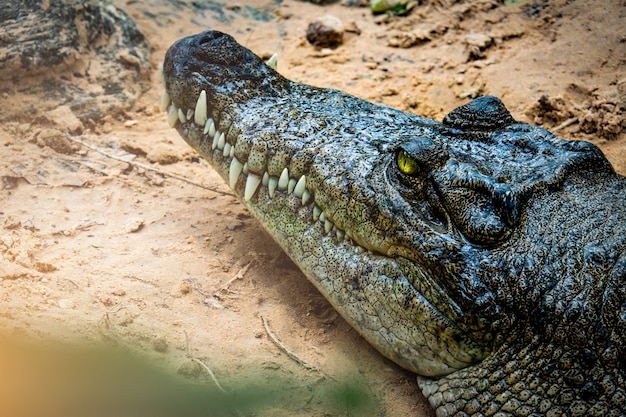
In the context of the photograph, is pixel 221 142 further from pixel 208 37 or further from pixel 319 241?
pixel 319 241

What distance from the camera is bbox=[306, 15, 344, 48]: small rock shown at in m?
6.41

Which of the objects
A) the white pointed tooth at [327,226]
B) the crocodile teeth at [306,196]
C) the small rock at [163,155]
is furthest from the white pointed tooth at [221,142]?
the small rock at [163,155]

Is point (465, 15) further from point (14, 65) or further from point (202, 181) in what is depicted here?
point (14, 65)

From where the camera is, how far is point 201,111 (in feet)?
11.4

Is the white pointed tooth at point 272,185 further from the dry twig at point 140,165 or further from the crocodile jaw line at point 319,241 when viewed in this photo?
the dry twig at point 140,165

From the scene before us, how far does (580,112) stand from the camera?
493 centimetres

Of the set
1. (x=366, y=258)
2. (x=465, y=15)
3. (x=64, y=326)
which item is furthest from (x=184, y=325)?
(x=465, y=15)

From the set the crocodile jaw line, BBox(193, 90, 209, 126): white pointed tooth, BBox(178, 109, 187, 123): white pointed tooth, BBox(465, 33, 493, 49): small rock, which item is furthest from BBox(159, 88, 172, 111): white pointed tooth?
BBox(465, 33, 493, 49): small rock

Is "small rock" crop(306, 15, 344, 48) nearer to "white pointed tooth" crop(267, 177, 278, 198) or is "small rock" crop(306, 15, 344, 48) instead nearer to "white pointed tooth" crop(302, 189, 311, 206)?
"white pointed tooth" crop(267, 177, 278, 198)

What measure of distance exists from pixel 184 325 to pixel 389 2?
5135 mm

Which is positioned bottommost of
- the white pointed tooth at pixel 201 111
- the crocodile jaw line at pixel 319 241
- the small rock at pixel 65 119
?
the small rock at pixel 65 119

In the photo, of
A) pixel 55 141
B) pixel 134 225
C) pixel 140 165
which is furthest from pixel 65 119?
pixel 134 225

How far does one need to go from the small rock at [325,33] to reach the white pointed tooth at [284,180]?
3.64 m

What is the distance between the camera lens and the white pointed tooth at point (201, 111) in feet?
11.3
